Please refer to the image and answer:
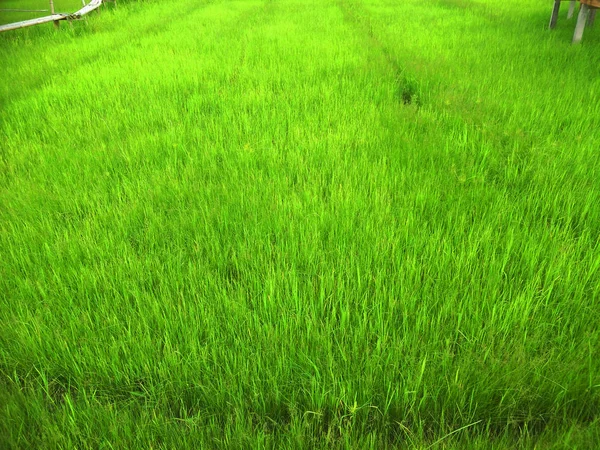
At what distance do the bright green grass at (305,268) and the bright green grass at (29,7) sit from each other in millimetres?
6380

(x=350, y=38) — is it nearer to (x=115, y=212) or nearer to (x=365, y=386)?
(x=115, y=212)

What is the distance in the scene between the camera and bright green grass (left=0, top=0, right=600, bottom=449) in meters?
0.93

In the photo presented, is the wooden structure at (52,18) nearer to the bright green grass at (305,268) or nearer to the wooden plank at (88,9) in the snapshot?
the wooden plank at (88,9)

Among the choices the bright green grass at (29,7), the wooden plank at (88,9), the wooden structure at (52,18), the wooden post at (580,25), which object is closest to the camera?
the wooden post at (580,25)

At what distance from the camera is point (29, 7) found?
896cm

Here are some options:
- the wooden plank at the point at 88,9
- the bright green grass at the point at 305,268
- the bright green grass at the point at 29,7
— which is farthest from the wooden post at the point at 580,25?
the bright green grass at the point at 29,7

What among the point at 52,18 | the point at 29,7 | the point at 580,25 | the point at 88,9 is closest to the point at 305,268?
the point at 580,25

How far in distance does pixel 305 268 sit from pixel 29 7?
1112cm

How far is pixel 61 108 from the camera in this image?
312 centimetres

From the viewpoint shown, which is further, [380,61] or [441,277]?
[380,61]

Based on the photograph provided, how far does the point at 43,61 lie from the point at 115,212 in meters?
3.88

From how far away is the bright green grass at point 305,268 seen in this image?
3.04 ft

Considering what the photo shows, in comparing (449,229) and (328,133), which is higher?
(328,133)

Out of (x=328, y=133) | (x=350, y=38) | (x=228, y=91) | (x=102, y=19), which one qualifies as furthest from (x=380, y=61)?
(x=102, y=19)
